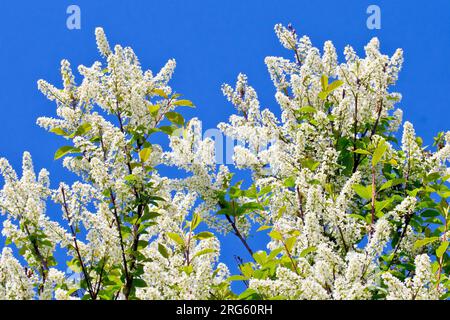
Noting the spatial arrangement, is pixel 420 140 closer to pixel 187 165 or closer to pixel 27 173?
pixel 187 165

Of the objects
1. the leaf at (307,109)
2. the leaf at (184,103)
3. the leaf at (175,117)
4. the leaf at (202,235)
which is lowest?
the leaf at (202,235)

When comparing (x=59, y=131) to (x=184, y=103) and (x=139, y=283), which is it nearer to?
(x=184, y=103)

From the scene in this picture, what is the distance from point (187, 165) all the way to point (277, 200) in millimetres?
822

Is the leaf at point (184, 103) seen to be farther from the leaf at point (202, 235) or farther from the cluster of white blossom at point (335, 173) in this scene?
the leaf at point (202, 235)

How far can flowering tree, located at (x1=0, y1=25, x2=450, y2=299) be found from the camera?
475 centimetres

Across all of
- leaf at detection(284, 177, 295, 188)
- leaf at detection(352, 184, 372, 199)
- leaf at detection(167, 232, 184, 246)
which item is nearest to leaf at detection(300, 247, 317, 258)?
leaf at detection(352, 184, 372, 199)

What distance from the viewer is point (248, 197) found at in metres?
6.41

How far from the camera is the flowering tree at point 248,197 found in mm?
4746

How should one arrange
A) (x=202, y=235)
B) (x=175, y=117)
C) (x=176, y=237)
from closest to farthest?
(x=176, y=237), (x=202, y=235), (x=175, y=117)

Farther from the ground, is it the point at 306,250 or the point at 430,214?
the point at 430,214

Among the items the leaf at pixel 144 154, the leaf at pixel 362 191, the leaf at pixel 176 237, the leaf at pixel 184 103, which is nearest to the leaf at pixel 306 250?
the leaf at pixel 362 191

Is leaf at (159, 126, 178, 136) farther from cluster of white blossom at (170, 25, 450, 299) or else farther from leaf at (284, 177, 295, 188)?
leaf at (284, 177, 295, 188)

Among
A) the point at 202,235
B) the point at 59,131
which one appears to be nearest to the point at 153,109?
the point at 59,131
